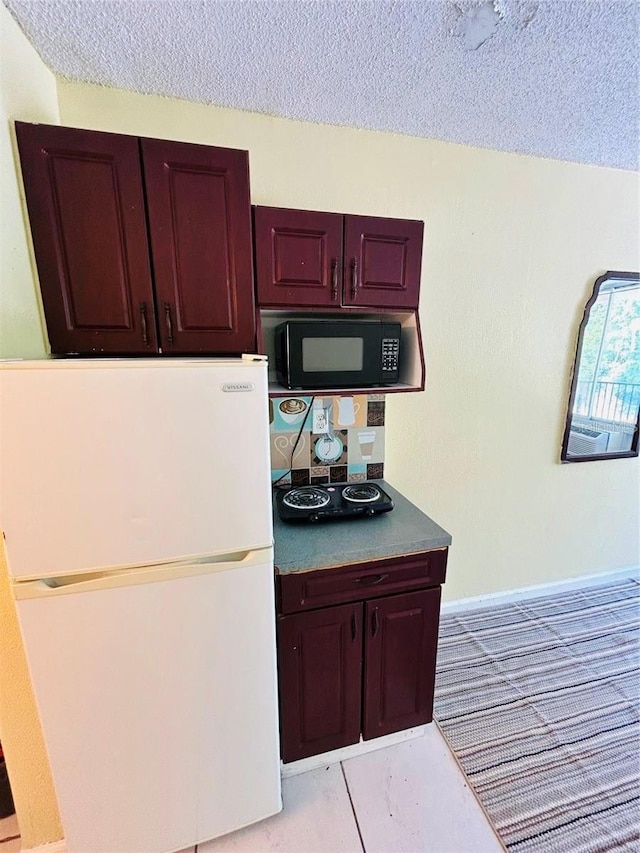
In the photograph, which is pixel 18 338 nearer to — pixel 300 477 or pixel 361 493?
pixel 300 477

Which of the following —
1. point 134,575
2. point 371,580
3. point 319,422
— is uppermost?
point 319,422

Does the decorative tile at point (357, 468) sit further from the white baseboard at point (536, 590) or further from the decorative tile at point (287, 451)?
the white baseboard at point (536, 590)

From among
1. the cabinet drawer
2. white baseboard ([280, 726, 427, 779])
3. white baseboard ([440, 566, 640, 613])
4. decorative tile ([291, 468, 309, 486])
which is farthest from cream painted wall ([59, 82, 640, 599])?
white baseboard ([280, 726, 427, 779])

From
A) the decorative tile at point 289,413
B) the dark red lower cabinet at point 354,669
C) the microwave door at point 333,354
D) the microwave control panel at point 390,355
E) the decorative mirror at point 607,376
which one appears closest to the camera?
the dark red lower cabinet at point 354,669

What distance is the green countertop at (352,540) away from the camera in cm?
127

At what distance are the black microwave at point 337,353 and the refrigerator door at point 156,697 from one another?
72 cm

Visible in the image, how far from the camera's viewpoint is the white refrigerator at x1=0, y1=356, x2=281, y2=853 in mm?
875

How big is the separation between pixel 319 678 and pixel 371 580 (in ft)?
1.35

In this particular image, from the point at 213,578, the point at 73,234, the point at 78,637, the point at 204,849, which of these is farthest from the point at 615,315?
the point at 204,849

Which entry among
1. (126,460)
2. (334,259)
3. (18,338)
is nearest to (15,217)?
(18,338)

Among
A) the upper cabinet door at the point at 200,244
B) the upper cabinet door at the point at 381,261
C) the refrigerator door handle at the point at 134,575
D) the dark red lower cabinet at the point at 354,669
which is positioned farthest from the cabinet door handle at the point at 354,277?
the dark red lower cabinet at the point at 354,669

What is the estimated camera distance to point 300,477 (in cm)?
186

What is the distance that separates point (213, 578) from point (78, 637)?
1.20ft

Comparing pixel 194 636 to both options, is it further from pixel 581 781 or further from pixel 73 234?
pixel 581 781
